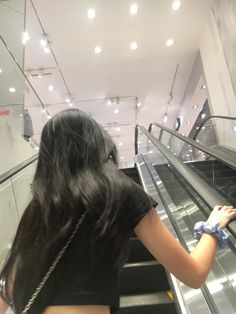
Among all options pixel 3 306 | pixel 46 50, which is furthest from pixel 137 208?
pixel 46 50

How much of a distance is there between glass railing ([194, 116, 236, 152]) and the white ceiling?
2672 millimetres

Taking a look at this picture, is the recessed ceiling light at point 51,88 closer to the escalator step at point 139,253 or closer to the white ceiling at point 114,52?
the white ceiling at point 114,52

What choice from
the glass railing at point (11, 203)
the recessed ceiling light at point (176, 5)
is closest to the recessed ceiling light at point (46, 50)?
the recessed ceiling light at point (176, 5)

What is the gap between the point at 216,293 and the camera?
2.12 metres

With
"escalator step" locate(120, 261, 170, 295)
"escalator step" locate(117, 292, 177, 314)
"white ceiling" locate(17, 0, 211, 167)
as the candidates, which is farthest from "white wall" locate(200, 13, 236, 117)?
"escalator step" locate(117, 292, 177, 314)

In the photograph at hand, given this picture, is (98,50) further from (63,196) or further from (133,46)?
(63,196)

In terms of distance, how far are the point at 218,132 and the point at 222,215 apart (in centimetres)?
695

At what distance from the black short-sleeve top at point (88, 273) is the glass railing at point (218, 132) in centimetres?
614

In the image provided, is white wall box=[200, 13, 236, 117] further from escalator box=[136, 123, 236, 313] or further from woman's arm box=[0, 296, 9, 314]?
woman's arm box=[0, 296, 9, 314]

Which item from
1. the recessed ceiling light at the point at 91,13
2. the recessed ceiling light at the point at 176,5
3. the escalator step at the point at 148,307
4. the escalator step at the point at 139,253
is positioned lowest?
the escalator step at the point at 148,307

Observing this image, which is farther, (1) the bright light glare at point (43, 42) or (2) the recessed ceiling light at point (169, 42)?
(2) the recessed ceiling light at point (169, 42)

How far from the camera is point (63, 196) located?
116cm

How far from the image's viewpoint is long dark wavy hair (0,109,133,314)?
1.11 m

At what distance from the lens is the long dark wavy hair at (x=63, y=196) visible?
1.11m
